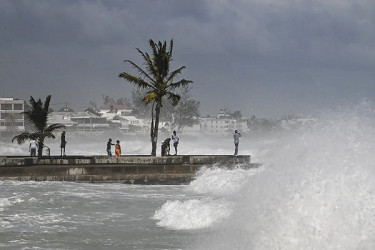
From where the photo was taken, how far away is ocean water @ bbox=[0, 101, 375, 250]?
843 centimetres

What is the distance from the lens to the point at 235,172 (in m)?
23.0

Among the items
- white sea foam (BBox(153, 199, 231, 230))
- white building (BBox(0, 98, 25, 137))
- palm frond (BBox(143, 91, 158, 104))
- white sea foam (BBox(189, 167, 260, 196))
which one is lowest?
white sea foam (BBox(153, 199, 231, 230))

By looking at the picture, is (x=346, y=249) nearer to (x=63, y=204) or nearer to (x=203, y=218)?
(x=203, y=218)

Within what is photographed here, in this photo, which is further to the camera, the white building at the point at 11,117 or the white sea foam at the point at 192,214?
the white building at the point at 11,117

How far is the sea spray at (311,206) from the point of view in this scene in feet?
27.0

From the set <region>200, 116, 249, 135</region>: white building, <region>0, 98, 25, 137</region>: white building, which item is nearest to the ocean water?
<region>0, 98, 25, 137</region>: white building

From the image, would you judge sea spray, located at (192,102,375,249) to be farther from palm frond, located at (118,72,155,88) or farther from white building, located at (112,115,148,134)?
white building, located at (112,115,148,134)

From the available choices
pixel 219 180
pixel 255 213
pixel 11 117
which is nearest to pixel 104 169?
pixel 219 180

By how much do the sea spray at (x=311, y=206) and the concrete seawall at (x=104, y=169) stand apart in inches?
419

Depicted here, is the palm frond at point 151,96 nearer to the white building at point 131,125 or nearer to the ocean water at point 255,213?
the ocean water at point 255,213

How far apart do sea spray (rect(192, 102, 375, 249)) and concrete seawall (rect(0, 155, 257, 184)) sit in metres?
10.6

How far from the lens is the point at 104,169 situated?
71.4ft

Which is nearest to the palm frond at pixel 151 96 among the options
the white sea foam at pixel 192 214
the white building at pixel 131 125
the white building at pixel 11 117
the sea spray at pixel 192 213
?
the sea spray at pixel 192 213

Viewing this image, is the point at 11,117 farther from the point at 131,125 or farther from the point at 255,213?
the point at 255,213
